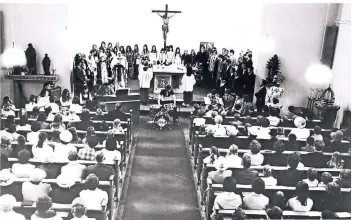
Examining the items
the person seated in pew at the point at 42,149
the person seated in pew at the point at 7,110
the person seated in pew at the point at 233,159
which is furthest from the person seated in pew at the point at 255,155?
the person seated in pew at the point at 7,110

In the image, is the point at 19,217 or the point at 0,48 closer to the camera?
the point at 19,217

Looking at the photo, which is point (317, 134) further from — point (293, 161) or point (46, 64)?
point (46, 64)

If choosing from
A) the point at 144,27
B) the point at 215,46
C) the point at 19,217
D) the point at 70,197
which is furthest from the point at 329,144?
the point at 144,27

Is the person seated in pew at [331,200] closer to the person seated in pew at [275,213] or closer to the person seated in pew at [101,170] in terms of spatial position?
the person seated in pew at [275,213]

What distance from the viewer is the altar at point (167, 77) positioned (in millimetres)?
14406

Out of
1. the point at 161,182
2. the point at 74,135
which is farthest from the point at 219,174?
the point at 74,135

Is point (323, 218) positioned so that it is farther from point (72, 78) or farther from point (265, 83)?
point (72, 78)

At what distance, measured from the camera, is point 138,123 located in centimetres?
1202

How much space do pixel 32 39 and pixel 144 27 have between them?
22.0ft

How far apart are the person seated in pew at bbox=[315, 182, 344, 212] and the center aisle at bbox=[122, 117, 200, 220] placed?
79.8 inches

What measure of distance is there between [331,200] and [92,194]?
3189 millimetres

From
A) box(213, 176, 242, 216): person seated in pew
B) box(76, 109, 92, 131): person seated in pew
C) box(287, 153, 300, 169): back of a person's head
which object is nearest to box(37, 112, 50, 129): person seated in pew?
box(76, 109, 92, 131): person seated in pew

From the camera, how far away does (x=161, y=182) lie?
8.06 meters

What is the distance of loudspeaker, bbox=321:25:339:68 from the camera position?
42.4 ft
